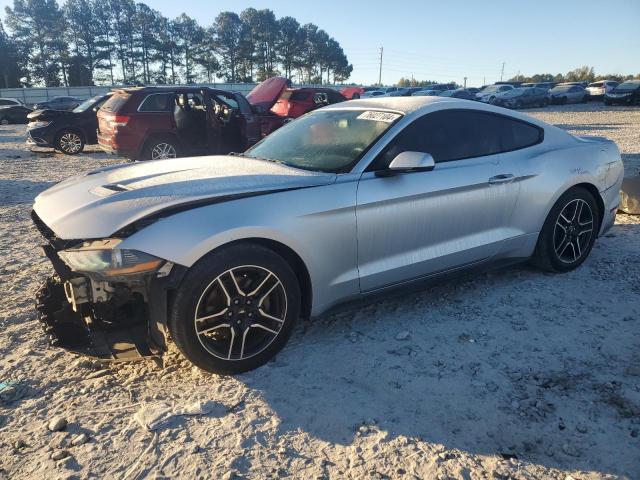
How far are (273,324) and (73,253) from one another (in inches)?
46.2

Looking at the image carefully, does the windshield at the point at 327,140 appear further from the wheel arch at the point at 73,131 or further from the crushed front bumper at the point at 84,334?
the wheel arch at the point at 73,131

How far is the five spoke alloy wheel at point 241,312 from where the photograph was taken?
9.05ft

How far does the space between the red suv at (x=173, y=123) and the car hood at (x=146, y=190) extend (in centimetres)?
629

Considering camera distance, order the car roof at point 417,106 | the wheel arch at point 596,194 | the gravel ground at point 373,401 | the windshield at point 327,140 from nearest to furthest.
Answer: the gravel ground at point 373,401 < the windshield at point 327,140 < the car roof at point 417,106 < the wheel arch at point 596,194

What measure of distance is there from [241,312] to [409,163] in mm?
1417

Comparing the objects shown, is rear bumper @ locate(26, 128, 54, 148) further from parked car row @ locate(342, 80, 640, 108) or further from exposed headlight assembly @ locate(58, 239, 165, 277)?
parked car row @ locate(342, 80, 640, 108)

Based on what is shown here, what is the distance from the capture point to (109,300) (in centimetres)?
272

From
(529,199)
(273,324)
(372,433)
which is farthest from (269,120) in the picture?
(372,433)

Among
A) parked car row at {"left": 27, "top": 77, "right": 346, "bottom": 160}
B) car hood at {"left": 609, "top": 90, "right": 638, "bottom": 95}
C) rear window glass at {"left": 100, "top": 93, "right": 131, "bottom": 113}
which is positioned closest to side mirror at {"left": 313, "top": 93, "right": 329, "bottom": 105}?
parked car row at {"left": 27, "top": 77, "right": 346, "bottom": 160}

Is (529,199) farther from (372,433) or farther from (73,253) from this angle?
(73,253)

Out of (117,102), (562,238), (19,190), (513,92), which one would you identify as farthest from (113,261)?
(513,92)

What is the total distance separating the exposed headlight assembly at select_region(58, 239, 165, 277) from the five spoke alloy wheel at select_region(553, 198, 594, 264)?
11.2 ft

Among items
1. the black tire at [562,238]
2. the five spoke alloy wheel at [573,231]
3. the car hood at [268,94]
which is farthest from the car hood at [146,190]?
the car hood at [268,94]

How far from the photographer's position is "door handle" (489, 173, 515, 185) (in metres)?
3.77
